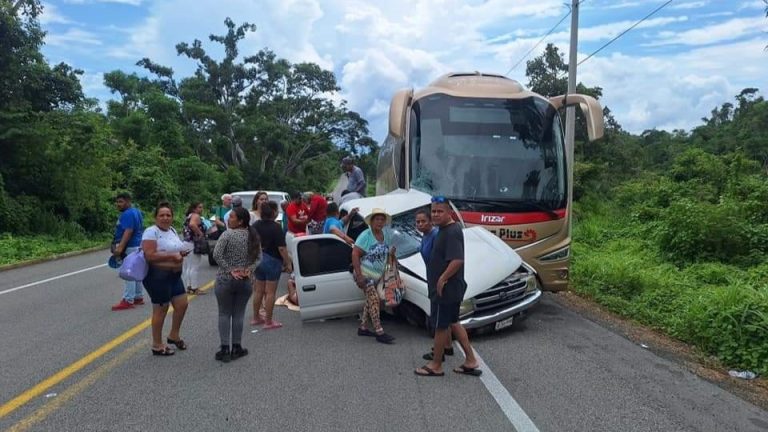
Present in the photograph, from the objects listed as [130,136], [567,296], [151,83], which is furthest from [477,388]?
[151,83]

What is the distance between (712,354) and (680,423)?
2.78m

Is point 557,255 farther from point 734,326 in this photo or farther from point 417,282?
point 417,282

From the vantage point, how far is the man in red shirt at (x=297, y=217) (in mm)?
10133

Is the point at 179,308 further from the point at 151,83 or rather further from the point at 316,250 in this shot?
the point at 151,83

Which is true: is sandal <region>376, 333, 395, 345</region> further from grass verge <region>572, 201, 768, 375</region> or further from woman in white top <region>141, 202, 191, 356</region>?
grass verge <region>572, 201, 768, 375</region>

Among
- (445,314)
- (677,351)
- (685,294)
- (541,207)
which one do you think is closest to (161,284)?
(445,314)

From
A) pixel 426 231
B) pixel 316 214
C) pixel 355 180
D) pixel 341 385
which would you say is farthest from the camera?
pixel 355 180

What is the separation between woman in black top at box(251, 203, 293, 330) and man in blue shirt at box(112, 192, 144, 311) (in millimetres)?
2115

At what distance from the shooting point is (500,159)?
9094 mm

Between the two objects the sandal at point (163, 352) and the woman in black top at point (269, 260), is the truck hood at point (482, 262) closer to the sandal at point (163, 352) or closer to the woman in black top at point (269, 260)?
the woman in black top at point (269, 260)

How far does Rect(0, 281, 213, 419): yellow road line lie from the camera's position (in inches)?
191

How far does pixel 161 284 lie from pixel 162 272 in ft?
0.41

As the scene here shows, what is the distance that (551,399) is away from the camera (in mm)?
5055

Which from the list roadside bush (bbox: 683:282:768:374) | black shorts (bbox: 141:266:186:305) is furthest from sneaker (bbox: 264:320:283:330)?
roadside bush (bbox: 683:282:768:374)
